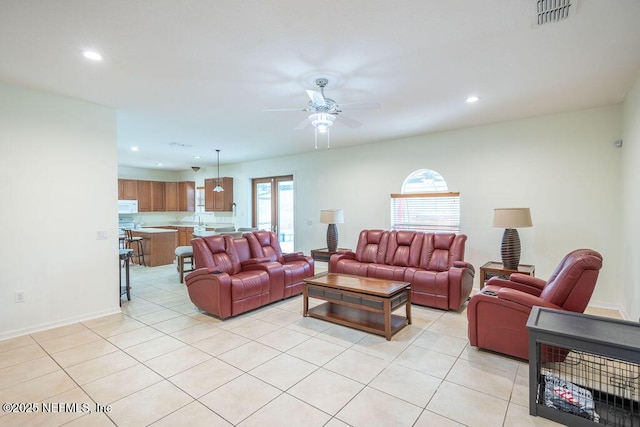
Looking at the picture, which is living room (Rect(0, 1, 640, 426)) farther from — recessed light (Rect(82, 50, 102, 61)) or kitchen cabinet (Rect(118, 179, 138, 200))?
kitchen cabinet (Rect(118, 179, 138, 200))

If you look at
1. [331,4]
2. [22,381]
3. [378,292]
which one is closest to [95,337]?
[22,381]

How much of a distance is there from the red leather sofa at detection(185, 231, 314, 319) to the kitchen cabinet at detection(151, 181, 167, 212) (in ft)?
21.5

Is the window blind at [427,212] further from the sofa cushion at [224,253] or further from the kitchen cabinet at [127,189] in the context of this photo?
the kitchen cabinet at [127,189]

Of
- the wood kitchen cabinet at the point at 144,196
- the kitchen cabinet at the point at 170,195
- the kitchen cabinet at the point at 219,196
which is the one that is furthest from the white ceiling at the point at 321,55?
the kitchen cabinet at the point at 170,195

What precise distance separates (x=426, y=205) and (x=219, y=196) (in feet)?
19.9

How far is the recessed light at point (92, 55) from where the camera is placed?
267 centimetres

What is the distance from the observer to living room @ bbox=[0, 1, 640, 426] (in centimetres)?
346

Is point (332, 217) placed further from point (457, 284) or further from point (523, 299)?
point (523, 299)

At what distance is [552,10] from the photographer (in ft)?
6.99

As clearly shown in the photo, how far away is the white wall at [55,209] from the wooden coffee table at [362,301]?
111 inches

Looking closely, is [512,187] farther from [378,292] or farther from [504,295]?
[378,292]

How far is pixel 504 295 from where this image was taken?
9.28ft

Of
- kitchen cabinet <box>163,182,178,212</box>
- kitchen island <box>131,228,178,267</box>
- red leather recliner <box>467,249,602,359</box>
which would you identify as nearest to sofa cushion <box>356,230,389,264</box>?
red leather recliner <box>467,249,602,359</box>

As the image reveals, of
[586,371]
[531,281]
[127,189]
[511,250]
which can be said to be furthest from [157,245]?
[586,371]
